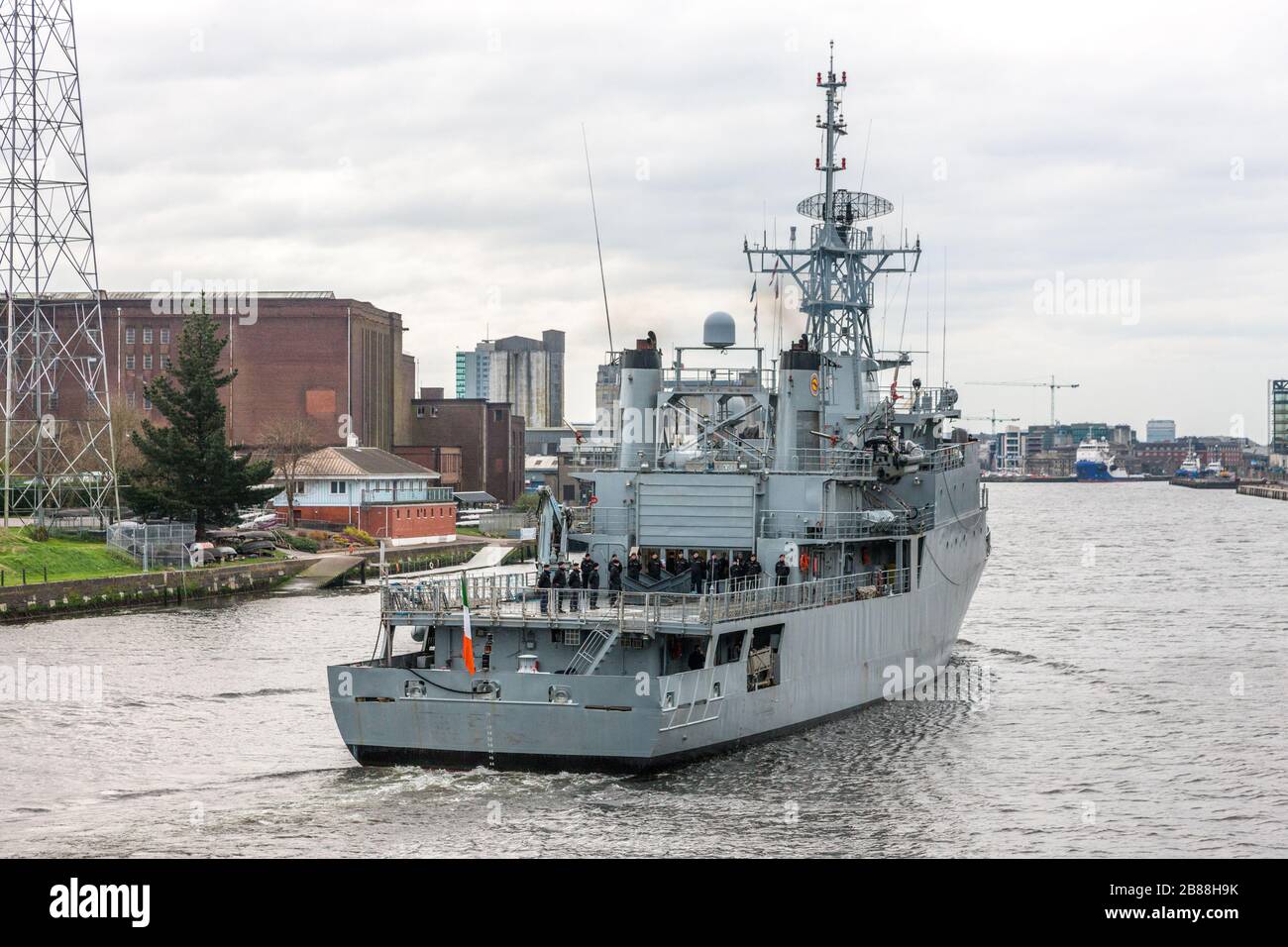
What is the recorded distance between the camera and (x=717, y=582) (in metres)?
30.9

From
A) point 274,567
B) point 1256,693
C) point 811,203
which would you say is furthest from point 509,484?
point 1256,693

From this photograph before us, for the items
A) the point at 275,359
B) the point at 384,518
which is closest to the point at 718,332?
the point at 384,518

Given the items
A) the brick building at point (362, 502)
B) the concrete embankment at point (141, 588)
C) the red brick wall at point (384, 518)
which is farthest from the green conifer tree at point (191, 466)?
the brick building at point (362, 502)

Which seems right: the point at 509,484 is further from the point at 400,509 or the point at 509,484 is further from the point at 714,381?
the point at 714,381

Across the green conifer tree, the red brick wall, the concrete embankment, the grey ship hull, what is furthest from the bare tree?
the grey ship hull

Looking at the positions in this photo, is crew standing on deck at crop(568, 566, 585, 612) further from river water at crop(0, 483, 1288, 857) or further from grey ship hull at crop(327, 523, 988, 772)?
river water at crop(0, 483, 1288, 857)

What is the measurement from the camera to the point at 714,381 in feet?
120

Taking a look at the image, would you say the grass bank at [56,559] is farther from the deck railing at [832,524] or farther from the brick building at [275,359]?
the brick building at [275,359]

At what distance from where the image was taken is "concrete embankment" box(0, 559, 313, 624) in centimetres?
5222

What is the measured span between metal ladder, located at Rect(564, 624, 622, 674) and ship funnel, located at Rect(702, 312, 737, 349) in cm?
1134

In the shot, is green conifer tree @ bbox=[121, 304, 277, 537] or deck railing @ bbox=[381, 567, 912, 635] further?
green conifer tree @ bbox=[121, 304, 277, 537]

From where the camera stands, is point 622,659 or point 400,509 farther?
point 400,509

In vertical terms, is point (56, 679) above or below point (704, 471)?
below

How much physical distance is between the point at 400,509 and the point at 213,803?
60331mm
